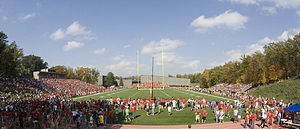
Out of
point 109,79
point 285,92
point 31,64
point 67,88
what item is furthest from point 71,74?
point 285,92

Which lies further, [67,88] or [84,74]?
[84,74]

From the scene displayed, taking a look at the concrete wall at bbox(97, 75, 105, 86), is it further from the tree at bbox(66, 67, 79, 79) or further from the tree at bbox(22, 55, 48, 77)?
the tree at bbox(22, 55, 48, 77)

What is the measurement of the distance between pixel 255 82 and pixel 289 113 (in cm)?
3454

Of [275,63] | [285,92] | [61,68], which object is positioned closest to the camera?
[285,92]

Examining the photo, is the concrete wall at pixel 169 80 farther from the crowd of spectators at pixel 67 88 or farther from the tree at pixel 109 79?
the crowd of spectators at pixel 67 88

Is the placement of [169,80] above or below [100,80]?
below

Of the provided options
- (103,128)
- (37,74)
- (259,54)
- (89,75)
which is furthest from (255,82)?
(89,75)

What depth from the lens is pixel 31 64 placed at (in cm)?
8794

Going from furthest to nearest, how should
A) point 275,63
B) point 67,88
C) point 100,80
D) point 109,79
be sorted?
point 100,80, point 109,79, point 67,88, point 275,63

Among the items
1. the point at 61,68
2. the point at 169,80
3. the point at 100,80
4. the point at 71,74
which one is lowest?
the point at 169,80

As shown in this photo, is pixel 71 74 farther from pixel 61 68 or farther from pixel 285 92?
pixel 285 92

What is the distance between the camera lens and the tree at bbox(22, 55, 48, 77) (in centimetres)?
8656

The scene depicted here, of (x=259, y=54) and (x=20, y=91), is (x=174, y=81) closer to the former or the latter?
(x=259, y=54)

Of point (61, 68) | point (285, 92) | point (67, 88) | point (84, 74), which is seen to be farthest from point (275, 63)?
point (61, 68)
